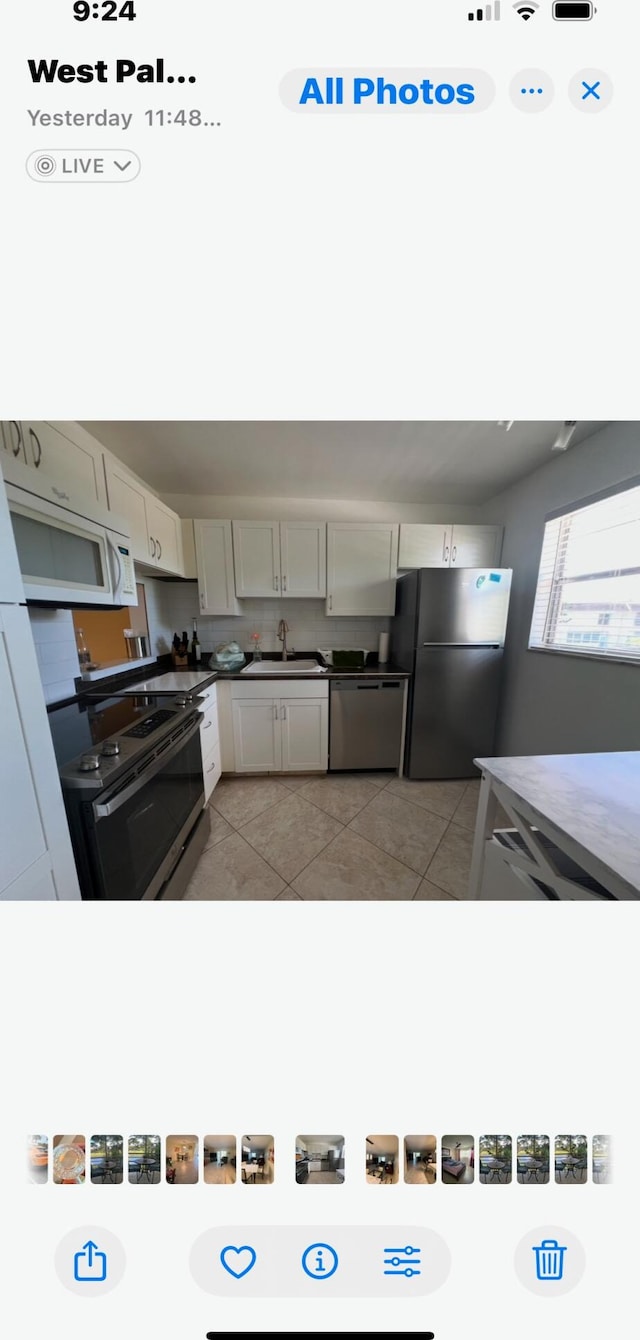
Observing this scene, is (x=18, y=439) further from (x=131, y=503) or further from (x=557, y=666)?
(x=557, y=666)

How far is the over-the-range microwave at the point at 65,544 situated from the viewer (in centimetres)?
83

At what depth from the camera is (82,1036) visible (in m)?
0.35

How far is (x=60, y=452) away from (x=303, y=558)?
1.46 meters

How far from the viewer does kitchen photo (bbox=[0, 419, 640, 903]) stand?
804 mm

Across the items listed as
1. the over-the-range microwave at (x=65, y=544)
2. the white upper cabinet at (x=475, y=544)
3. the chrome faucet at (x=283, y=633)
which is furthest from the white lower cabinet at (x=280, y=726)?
the white upper cabinet at (x=475, y=544)

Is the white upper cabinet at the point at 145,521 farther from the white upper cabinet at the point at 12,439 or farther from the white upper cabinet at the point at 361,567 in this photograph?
the white upper cabinet at the point at 361,567
